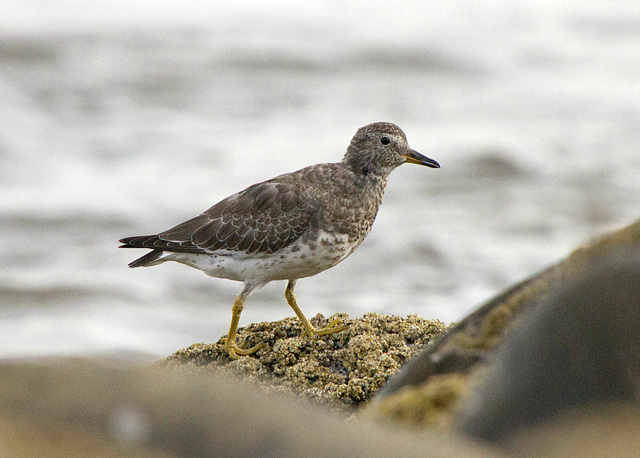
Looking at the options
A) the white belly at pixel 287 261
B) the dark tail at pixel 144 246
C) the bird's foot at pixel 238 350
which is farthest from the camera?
the dark tail at pixel 144 246

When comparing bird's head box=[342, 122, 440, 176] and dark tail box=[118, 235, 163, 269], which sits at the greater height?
bird's head box=[342, 122, 440, 176]

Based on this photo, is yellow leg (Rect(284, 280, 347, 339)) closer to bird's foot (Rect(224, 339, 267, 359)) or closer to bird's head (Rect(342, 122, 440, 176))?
bird's foot (Rect(224, 339, 267, 359))

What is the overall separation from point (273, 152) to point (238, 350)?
31.8 feet

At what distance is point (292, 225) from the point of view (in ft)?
21.4

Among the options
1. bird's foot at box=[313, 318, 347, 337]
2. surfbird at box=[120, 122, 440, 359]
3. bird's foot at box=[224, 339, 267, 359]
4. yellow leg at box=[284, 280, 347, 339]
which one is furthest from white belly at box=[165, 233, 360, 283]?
bird's foot at box=[224, 339, 267, 359]

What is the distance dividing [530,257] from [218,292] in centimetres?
482

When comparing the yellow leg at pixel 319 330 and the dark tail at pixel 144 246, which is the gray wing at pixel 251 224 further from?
the yellow leg at pixel 319 330

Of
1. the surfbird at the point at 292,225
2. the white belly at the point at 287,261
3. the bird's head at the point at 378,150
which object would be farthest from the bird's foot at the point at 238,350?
the bird's head at the point at 378,150

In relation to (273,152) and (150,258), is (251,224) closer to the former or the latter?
(150,258)

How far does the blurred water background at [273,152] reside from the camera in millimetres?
11438

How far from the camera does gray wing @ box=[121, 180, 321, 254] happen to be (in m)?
6.53

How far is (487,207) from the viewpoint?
1460cm

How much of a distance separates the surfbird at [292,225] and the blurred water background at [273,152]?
2.51 metres

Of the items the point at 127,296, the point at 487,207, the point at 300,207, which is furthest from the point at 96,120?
the point at 300,207
